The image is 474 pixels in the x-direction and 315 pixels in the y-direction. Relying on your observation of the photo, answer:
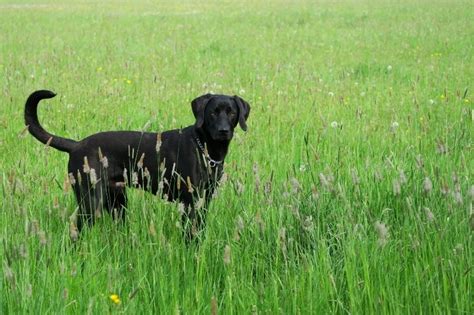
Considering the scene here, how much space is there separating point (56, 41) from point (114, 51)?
2404 mm

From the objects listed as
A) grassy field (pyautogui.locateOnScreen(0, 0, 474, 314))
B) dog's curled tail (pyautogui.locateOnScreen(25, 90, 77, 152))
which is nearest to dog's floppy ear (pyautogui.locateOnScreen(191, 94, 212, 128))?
grassy field (pyautogui.locateOnScreen(0, 0, 474, 314))

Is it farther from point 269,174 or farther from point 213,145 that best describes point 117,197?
point 269,174

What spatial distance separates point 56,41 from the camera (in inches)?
594

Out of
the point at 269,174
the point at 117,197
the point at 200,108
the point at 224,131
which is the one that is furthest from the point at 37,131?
the point at 269,174

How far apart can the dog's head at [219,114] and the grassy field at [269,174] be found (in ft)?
0.89

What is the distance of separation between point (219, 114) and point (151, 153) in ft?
2.02

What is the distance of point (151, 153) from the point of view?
4617 mm

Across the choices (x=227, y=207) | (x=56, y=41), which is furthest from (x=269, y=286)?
(x=56, y=41)

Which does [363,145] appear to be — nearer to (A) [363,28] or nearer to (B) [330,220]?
(B) [330,220]

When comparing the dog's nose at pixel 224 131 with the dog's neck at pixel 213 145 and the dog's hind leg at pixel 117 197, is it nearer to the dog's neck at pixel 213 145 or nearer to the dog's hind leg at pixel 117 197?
the dog's neck at pixel 213 145

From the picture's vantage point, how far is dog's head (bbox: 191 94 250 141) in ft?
15.4

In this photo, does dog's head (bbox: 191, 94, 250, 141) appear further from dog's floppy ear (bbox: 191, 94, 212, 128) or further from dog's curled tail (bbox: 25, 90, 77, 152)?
dog's curled tail (bbox: 25, 90, 77, 152)

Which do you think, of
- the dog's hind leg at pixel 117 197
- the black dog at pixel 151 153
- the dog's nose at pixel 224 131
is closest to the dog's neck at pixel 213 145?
the black dog at pixel 151 153

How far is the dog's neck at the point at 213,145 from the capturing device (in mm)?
4816
